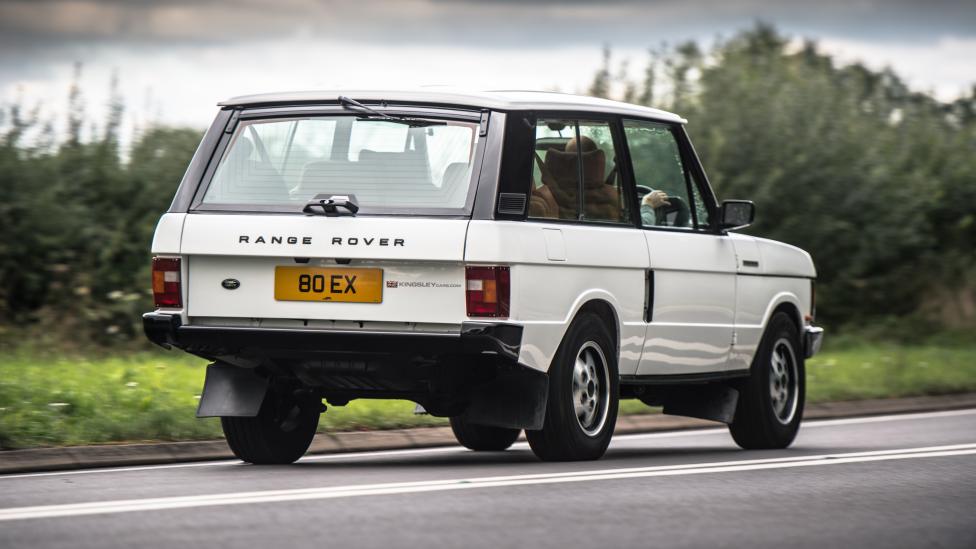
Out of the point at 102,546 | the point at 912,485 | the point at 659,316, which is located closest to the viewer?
the point at 102,546

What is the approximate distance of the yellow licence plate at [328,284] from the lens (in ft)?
30.1

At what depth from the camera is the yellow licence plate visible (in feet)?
30.1

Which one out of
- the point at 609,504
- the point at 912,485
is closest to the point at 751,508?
the point at 609,504

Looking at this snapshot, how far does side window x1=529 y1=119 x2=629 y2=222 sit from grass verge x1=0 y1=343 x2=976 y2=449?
3.02m

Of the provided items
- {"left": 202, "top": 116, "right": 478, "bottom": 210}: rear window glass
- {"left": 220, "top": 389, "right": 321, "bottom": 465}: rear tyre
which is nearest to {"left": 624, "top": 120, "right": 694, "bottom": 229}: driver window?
{"left": 202, "top": 116, "right": 478, "bottom": 210}: rear window glass

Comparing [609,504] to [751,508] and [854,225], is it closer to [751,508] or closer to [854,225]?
[751,508]

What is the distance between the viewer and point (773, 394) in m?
12.5

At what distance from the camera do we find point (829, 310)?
2544cm

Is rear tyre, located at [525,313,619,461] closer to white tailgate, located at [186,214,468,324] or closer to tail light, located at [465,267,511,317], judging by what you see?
tail light, located at [465,267,511,317]

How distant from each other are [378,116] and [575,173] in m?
1.26

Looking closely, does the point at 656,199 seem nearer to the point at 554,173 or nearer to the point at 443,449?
the point at 554,173

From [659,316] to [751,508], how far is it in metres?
2.91

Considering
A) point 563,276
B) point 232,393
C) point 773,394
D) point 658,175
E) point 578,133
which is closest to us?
point 563,276

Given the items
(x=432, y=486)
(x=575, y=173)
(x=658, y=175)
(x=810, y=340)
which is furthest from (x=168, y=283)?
(x=810, y=340)
